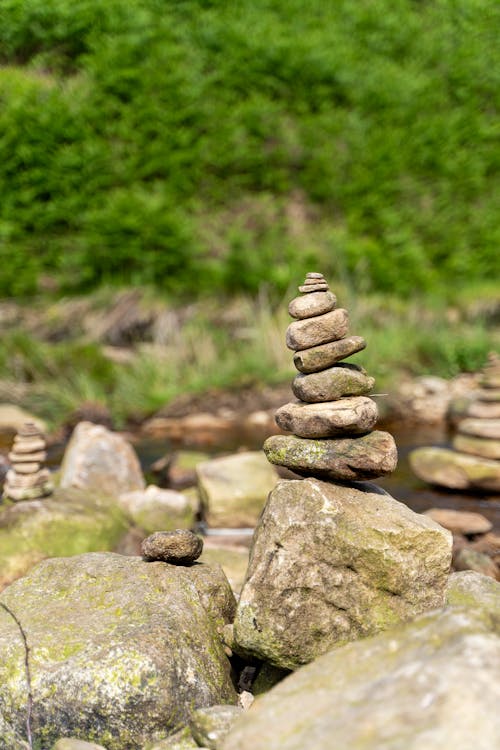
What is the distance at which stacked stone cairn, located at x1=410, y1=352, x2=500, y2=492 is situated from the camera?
21.0 feet

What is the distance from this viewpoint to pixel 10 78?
11125mm

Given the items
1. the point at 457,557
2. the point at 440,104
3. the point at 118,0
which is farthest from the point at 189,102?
the point at 457,557

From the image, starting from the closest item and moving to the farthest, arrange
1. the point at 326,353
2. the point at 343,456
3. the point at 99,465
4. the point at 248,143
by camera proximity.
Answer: the point at 343,456, the point at 326,353, the point at 99,465, the point at 248,143

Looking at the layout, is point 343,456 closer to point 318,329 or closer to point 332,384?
point 332,384

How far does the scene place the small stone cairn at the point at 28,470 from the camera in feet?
14.9

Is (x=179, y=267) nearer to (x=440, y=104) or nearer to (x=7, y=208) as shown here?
(x=7, y=208)

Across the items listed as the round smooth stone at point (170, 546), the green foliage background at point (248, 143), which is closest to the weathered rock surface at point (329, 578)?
the round smooth stone at point (170, 546)

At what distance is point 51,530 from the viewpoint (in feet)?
14.0

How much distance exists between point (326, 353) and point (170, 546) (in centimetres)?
118

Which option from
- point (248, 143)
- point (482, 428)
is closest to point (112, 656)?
point (482, 428)

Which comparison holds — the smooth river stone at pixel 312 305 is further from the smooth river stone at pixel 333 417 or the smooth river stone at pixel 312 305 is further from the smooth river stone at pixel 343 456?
the smooth river stone at pixel 343 456

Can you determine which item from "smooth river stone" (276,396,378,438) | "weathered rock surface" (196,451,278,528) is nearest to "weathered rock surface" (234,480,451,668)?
"smooth river stone" (276,396,378,438)

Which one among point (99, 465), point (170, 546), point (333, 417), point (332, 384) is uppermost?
point (332, 384)

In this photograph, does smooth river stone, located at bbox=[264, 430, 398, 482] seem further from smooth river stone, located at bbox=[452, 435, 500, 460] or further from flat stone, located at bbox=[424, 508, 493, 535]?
smooth river stone, located at bbox=[452, 435, 500, 460]
